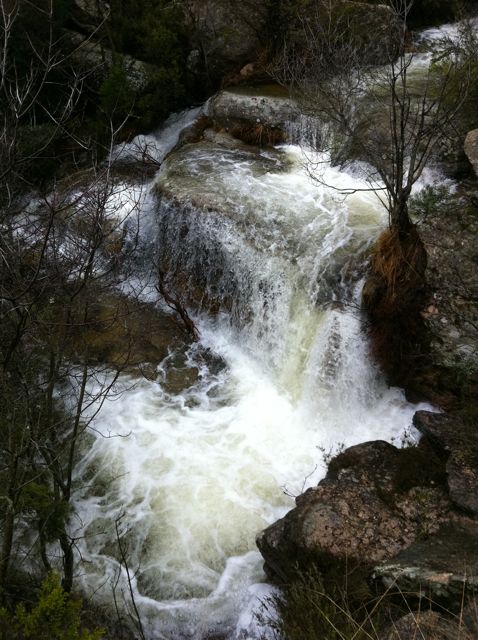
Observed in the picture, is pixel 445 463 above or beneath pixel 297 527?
above

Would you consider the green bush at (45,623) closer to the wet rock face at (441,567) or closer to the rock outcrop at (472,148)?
the wet rock face at (441,567)

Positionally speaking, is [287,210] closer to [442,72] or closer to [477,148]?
[477,148]

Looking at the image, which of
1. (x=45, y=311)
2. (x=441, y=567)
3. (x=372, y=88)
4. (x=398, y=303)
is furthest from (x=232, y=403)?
(x=372, y=88)

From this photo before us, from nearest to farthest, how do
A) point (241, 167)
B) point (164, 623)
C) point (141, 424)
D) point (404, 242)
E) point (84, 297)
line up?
point (164, 623) → point (84, 297) → point (404, 242) → point (141, 424) → point (241, 167)

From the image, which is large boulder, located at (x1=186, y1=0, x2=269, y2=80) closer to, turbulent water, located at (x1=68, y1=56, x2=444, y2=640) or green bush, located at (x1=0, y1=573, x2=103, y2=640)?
turbulent water, located at (x1=68, y1=56, x2=444, y2=640)

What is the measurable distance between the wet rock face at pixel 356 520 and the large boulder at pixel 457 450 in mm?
174

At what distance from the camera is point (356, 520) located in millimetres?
4590

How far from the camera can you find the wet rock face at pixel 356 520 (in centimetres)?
437

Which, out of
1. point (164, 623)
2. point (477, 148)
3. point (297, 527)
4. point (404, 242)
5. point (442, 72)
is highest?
point (442, 72)

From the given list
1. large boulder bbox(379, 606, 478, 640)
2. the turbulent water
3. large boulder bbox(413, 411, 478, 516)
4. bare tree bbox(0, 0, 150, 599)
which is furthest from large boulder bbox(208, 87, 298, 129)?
large boulder bbox(379, 606, 478, 640)

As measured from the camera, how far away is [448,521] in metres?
4.46

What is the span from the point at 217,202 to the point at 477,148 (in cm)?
389

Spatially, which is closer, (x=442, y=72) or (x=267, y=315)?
(x=267, y=315)

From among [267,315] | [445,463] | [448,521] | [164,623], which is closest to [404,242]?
[267,315]
